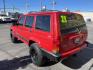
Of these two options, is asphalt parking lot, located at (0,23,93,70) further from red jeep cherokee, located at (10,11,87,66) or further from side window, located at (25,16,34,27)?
side window, located at (25,16,34,27)

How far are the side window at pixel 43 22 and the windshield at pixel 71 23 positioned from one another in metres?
0.49

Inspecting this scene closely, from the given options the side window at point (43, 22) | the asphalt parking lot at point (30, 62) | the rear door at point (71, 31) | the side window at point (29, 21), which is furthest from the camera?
the side window at point (29, 21)

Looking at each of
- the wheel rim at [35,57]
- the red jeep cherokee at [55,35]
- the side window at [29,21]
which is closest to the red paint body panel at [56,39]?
the red jeep cherokee at [55,35]

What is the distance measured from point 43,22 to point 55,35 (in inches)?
34.0

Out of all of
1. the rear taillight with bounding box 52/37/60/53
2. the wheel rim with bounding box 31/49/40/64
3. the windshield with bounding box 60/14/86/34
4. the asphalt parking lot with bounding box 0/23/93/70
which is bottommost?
the asphalt parking lot with bounding box 0/23/93/70

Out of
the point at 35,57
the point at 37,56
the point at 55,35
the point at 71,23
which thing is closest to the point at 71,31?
the point at 71,23

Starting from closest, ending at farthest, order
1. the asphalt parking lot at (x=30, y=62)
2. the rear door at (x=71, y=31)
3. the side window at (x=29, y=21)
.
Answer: the rear door at (x=71, y=31) < the asphalt parking lot at (x=30, y=62) < the side window at (x=29, y=21)

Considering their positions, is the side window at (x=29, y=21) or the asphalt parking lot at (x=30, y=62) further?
the side window at (x=29, y=21)

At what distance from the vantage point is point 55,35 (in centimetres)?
497

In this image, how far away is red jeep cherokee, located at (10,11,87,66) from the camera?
503 centimetres

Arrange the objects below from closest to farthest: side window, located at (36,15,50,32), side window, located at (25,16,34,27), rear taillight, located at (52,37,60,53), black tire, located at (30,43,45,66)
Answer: rear taillight, located at (52,37,60,53) → side window, located at (36,15,50,32) → black tire, located at (30,43,45,66) → side window, located at (25,16,34,27)

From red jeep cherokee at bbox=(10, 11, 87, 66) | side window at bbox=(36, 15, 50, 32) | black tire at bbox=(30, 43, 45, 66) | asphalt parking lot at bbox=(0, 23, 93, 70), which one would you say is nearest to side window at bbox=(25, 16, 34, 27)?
red jeep cherokee at bbox=(10, 11, 87, 66)

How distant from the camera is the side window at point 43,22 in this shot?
5.35 meters

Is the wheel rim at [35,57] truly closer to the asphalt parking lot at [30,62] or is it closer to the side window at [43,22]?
the asphalt parking lot at [30,62]
